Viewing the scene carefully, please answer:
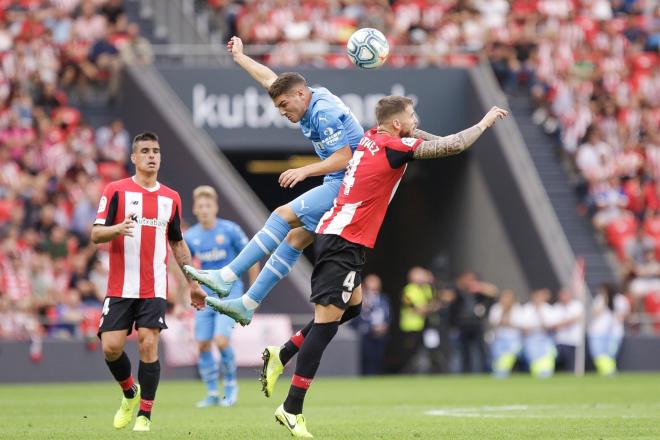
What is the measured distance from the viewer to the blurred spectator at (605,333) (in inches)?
959

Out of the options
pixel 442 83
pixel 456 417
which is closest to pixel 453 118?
pixel 442 83

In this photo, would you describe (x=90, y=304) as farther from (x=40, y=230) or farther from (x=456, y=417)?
(x=456, y=417)

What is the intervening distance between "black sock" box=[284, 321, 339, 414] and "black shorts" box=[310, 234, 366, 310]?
201 millimetres

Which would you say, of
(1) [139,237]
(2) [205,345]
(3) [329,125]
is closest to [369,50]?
(3) [329,125]

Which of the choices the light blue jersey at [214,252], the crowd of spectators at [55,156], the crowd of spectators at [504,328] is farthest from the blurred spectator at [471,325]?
the light blue jersey at [214,252]

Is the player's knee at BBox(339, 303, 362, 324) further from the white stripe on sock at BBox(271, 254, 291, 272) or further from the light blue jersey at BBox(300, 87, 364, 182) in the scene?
the light blue jersey at BBox(300, 87, 364, 182)

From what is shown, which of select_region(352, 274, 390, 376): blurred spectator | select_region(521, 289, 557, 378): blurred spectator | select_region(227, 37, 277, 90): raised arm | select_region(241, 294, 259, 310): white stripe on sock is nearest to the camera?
select_region(241, 294, 259, 310): white stripe on sock

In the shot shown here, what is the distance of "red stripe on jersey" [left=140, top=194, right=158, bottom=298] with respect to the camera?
11227mm

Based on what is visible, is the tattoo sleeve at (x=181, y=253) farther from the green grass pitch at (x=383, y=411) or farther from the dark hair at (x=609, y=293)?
the dark hair at (x=609, y=293)

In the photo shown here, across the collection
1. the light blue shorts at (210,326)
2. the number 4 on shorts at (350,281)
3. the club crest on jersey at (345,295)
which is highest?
the number 4 on shorts at (350,281)

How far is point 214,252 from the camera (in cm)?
1560

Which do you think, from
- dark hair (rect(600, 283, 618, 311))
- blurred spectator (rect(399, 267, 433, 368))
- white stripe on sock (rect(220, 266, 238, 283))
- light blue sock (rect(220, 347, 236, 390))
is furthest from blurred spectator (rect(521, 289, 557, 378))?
white stripe on sock (rect(220, 266, 238, 283))

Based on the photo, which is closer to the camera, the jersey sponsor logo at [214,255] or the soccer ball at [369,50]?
the soccer ball at [369,50]

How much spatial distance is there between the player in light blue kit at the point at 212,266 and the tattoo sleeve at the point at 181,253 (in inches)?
157
